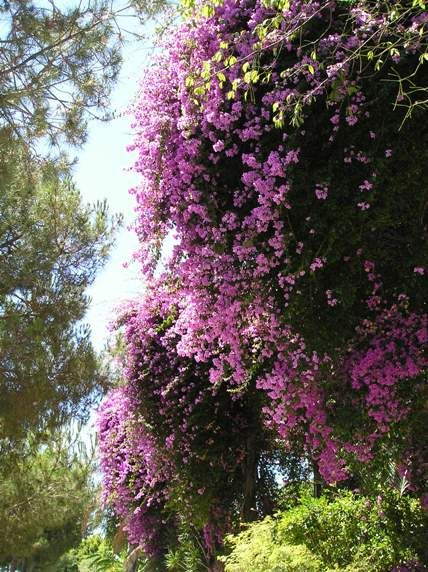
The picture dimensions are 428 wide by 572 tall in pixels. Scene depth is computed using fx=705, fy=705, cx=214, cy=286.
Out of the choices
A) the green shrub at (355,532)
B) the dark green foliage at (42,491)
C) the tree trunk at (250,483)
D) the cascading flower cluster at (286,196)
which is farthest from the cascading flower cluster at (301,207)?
the tree trunk at (250,483)

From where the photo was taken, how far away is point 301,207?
5074 mm

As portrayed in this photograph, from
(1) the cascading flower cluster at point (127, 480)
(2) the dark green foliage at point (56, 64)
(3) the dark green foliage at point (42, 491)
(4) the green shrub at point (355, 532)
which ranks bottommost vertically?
(4) the green shrub at point (355, 532)

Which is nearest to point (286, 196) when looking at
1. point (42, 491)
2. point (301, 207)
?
point (301, 207)

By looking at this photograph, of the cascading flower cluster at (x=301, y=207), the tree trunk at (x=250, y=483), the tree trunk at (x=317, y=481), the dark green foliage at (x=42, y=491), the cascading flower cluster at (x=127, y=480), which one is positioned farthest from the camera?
the cascading flower cluster at (x=127, y=480)

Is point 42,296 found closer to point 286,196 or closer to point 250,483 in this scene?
point 286,196

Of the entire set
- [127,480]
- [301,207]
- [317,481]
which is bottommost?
[317,481]

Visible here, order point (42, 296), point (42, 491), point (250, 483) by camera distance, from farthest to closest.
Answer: point (250, 483)
point (42, 491)
point (42, 296)

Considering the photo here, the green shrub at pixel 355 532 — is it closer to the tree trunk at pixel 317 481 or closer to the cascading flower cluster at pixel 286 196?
the tree trunk at pixel 317 481

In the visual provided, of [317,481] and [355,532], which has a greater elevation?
[317,481]

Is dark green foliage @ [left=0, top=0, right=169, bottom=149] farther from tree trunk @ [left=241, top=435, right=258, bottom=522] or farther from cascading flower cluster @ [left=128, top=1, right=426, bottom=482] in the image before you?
tree trunk @ [left=241, top=435, right=258, bottom=522]

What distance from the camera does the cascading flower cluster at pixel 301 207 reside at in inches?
186

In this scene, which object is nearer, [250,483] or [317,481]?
[250,483]

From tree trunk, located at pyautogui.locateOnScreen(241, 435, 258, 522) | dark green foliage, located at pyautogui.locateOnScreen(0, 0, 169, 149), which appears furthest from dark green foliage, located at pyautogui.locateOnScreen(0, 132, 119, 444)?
tree trunk, located at pyautogui.locateOnScreen(241, 435, 258, 522)

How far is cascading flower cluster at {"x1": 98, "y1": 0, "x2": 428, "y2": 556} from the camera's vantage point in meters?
4.73
